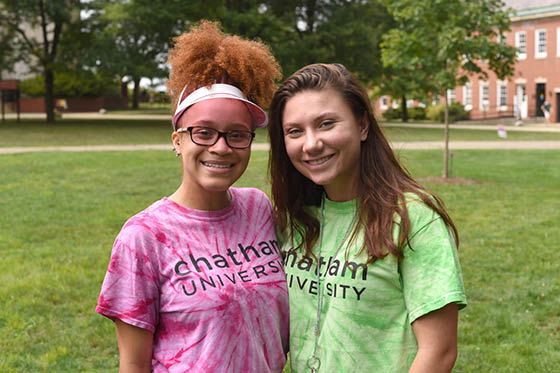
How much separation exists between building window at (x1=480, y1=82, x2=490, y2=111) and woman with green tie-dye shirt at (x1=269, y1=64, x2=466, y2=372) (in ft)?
150

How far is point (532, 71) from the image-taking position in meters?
41.9

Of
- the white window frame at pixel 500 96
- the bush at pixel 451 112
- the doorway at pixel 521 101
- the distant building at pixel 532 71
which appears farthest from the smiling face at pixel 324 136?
the white window frame at pixel 500 96

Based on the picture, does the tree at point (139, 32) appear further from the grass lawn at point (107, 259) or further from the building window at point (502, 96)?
the building window at point (502, 96)

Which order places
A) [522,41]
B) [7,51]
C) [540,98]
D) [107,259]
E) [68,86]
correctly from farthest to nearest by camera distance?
[68,86], [522,41], [540,98], [7,51], [107,259]

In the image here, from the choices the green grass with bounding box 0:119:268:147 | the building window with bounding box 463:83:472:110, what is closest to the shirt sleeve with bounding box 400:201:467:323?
the green grass with bounding box 0:119:268:147

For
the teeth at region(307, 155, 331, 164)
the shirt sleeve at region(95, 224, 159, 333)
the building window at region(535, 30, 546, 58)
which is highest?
the building window at region(535, 30, 546, 58)

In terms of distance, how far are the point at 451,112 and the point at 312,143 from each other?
44.7m

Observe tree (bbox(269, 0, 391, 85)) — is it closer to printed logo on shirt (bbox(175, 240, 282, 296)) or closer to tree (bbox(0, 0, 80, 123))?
tree (bbox(0, 0, 80, 123))

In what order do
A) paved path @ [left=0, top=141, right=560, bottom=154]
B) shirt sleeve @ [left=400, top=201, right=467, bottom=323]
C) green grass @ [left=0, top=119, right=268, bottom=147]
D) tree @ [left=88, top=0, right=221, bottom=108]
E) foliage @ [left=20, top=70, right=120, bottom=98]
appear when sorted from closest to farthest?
shirt sleeve @ [left=400, top=201, right=467, bottom=323] → paved path @ [left=0, top=141, right=560, bottom=154] → green grass @ [left=0, top=119, right=268, bottom=147] → tree @ [left=88, top=0, right=221, bottom=108] → foliage @ [left=20, top=70, right=120, bottom=98]

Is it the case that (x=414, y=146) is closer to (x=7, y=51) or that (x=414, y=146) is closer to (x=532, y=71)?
(x=7, y=51)

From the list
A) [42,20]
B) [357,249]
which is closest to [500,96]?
[42,20]

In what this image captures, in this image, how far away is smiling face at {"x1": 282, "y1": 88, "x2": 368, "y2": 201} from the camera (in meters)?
2.16

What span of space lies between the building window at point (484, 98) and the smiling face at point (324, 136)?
150 feet

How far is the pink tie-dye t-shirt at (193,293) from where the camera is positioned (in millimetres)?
1979
